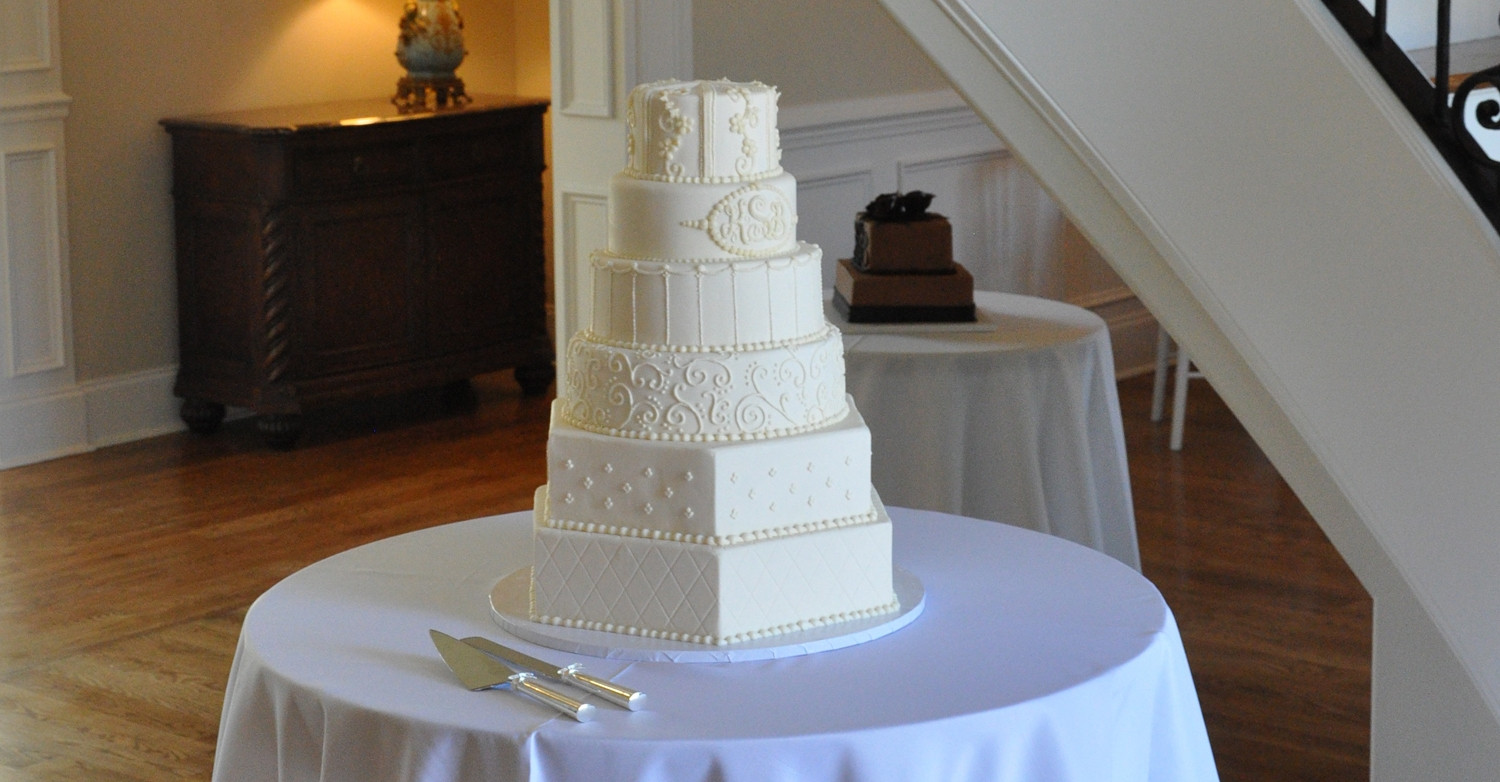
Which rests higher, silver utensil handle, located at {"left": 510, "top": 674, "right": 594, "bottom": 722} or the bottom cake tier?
the bottom cake tier

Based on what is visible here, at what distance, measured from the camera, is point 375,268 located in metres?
5.80

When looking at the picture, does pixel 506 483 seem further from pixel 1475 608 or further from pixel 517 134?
pixel 1475 608

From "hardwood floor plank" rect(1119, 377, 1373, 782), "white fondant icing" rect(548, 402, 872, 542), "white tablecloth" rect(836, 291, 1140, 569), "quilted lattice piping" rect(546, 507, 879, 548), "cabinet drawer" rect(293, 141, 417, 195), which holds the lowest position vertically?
"hardwood floor plank" rect(1119, 377, 1373, 782)

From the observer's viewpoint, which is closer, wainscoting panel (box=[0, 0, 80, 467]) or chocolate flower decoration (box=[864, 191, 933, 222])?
chocolate flower decoration (box=[864, 191, 933, 222])

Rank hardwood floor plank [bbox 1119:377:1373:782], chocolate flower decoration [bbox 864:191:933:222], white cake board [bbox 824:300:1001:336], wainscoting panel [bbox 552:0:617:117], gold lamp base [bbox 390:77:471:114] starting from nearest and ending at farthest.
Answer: hardwood floor plank [bbox 1119:377:1373:782]
white cake board [bbox 824:300:1001:336]
chocolate flower decoration [bbox 864:191:933:222]
wainscoting panel [bbox 552:0:617:117]
gold lamp base [bbox 390:77:471:114]

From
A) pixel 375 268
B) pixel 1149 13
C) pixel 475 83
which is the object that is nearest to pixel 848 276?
pixel 1149 13

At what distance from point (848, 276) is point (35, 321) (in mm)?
3082

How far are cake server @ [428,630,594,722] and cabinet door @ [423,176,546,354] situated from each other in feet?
14.4

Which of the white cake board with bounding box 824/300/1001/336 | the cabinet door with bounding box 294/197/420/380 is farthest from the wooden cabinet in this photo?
the white cake board with bounding box 824/300/1001/336

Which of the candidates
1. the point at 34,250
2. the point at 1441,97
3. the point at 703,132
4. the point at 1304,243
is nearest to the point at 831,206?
the point at 34,250

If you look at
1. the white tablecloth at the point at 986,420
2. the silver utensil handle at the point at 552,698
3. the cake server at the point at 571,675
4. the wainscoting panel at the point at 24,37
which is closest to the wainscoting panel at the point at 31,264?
the wainscoting panel at the point at 24,37

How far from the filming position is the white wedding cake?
68.3 inches

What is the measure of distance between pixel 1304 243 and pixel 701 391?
84 centimetres

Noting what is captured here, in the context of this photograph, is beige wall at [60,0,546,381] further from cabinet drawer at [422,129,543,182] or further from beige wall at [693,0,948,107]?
beige wall at [693,0,948,107]
